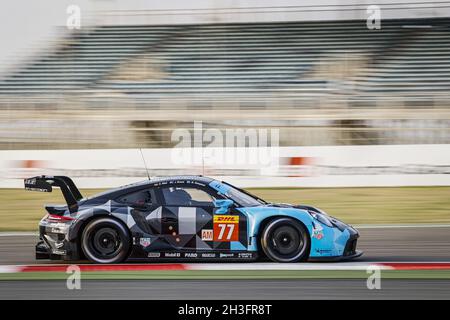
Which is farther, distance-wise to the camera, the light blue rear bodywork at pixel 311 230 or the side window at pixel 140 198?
the side window at pixel 140 198

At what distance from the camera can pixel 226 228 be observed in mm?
7035

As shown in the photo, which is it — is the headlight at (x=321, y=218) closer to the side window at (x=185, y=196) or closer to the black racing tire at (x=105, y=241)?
the side window at (x=185, y=196)

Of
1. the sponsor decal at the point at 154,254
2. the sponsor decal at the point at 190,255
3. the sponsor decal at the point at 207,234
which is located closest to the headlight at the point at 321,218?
the sponsor decal at the point at 207,234

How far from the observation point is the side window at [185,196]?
718cm

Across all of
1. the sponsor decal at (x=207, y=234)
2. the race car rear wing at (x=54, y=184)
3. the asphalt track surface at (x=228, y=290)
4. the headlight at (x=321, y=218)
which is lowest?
the asphalt track surface at (x=228, y=290)

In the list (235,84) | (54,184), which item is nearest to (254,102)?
(235,84)

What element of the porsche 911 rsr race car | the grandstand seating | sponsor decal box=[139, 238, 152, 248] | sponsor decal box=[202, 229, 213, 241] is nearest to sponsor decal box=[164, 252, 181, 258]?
the porsche 911 rsr race car

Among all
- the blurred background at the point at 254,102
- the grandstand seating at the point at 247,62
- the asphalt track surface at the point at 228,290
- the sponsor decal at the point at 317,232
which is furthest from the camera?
the grandstand seating at the point at 247,62

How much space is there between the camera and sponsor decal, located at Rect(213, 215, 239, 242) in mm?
7027

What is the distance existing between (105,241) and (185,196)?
891mm

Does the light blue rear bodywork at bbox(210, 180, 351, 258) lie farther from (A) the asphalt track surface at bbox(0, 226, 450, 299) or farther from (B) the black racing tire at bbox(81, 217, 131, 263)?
(B) the black racing tire at bbox(81, 217, 131, 263)

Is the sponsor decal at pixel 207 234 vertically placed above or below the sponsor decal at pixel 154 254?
above

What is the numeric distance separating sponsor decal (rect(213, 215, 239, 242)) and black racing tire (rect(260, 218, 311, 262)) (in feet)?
0.86

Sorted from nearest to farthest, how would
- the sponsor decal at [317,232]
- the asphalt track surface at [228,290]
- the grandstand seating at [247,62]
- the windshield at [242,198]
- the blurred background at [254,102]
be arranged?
1. the asphalt track surface at [228,290]
2. the sponsor decal at [317,232]
3. the windshield at [242,198]
4. the blurred background at [254,102]
5. the grandstand seating at [247,62]
